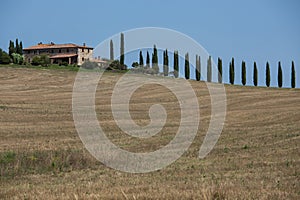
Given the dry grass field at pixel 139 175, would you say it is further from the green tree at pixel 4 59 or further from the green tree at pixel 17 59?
the green tree at pixel 17 59

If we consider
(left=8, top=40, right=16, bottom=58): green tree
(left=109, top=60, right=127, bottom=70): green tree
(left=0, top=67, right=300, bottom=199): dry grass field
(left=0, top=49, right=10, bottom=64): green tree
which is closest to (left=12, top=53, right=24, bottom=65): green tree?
(left=0, top=49, right=10, bottom=64): green tree

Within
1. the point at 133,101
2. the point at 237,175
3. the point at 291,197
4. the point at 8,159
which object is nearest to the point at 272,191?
the point at 291,197

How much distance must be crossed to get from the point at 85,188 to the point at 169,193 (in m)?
2.24

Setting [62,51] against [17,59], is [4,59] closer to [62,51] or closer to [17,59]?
[17,59]

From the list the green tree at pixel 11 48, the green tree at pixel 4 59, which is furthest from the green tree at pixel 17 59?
the green tree at pixel 11 48

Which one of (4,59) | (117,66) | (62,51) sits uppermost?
(62,51)

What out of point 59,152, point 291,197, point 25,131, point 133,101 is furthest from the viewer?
point 133,101

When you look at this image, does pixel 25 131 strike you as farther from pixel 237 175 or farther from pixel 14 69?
pixel 14 69

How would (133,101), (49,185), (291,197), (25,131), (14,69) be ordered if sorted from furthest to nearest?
1. (14,69)
2. (133,101)
3. (25,131)
4. (49,185)
5. (291,197)

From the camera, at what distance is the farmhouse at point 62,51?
11619 cm

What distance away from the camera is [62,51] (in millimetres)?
121188

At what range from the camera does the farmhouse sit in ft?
381

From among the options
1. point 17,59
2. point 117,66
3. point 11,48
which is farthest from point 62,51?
point 117,66

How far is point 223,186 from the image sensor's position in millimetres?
11047
